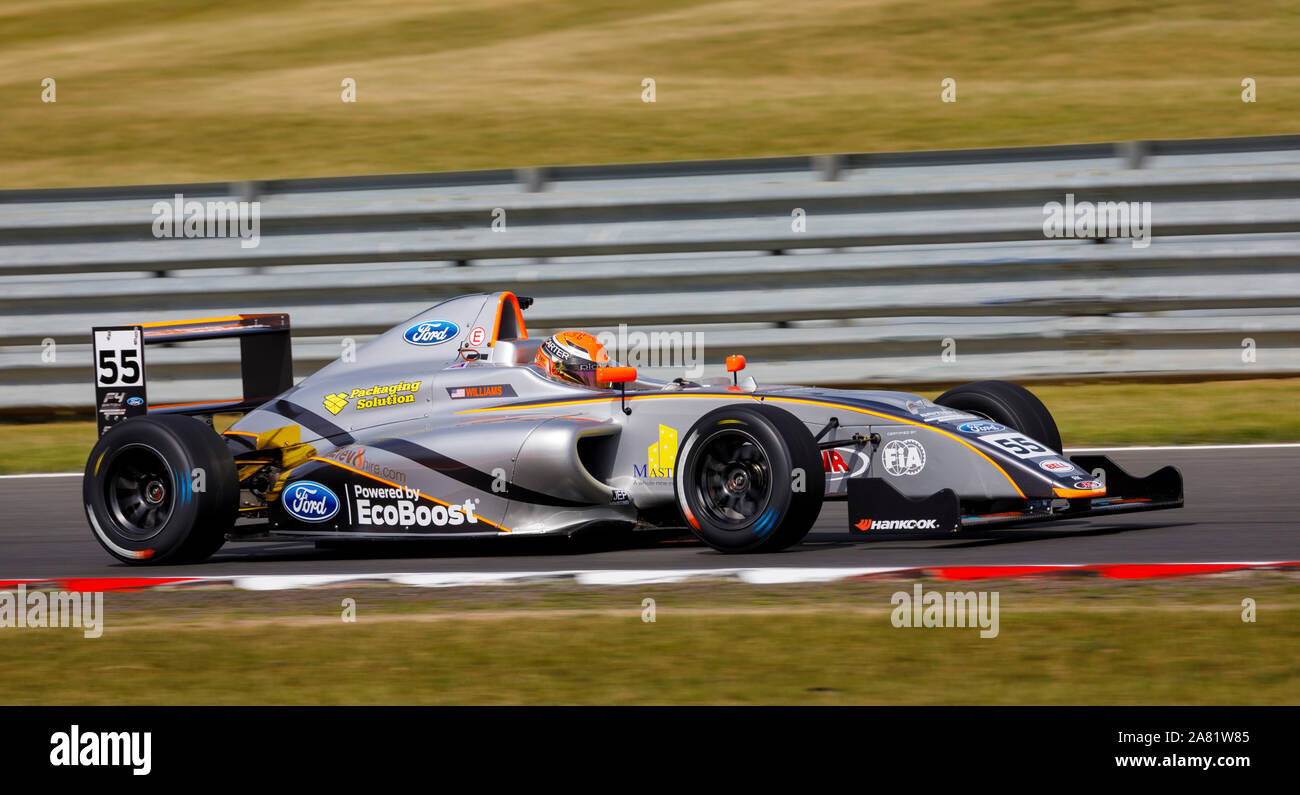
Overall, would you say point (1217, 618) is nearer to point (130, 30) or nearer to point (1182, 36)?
point (1182, 36)

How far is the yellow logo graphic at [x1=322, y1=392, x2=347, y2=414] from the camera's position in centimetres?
848

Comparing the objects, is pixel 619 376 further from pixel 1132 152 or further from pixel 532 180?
pixel 1132 152

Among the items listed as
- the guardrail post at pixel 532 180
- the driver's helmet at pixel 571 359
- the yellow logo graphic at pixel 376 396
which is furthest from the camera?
the guardrail post at pixel 532 180

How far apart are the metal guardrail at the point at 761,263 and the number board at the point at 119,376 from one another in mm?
4123

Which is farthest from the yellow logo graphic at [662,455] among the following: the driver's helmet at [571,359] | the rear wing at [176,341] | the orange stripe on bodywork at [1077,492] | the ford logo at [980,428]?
the rear wing at [176,341]

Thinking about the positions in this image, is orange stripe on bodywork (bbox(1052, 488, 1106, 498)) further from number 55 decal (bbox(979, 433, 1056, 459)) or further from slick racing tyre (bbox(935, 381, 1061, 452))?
slick racing tyre (bbox(935, 381, 1061, 452))

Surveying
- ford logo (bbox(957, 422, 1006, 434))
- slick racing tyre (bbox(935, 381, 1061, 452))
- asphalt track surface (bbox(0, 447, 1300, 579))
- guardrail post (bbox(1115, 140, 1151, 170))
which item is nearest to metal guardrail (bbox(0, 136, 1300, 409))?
guardrail post (bbox(1115, 140, 1151, 170))

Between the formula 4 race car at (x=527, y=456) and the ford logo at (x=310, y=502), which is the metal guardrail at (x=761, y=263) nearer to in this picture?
the formula 4 race car at (x=527, y=456)

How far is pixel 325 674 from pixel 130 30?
57.1 ft

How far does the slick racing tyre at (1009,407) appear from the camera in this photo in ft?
26.6

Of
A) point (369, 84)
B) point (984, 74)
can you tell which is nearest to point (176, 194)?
point (369, 84)

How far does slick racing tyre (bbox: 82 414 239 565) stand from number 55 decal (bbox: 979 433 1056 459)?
11.9ft

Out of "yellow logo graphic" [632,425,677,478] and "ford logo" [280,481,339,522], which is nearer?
"yellow logo graphic" [632,425,677,478]

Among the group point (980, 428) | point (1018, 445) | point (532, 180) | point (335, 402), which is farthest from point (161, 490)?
point (532, 180)
